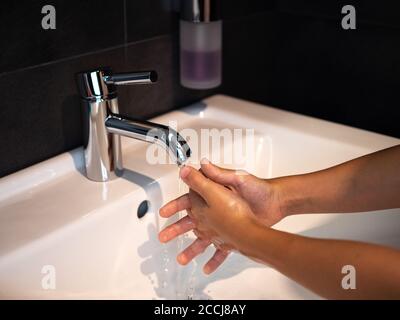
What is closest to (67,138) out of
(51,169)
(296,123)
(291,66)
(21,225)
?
(51,169)

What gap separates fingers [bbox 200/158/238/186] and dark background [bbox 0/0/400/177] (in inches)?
8.2

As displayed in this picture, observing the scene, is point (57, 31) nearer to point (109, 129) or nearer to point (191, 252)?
point (109, 129)

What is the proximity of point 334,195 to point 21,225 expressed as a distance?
0.37 meters

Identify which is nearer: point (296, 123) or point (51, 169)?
point (51, 169)

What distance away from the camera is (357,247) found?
55 cm

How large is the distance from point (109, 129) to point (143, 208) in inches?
4.4

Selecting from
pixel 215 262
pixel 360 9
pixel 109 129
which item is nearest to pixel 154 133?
pixel 109 129

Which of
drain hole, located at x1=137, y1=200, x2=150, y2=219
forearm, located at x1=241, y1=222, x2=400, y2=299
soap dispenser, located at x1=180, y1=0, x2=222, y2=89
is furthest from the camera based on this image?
soap dispenser, located at x1=180, y1=0, x2=222, y2=89

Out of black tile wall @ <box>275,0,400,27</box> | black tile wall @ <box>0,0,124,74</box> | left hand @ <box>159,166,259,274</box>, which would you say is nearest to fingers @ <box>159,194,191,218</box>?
left hand @ <box>159,166,259,274</box>

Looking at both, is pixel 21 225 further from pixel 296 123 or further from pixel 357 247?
pixel 296 123

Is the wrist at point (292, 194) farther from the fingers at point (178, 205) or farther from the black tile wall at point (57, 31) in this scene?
the black tile wall at point (57, 31)

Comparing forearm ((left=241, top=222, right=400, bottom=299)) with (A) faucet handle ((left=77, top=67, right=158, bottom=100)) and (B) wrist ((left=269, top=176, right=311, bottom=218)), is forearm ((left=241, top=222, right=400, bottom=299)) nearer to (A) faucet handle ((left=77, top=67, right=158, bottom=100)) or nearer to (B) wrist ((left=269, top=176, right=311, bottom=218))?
(B) wrist ((left=269, top=176, right=311, bottom=218))

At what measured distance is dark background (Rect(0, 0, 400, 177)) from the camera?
2.35 feet

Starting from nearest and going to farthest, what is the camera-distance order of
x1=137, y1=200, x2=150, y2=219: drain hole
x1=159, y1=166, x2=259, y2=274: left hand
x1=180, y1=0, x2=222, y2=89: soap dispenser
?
x1=159, y1=166, x2=259, y2=274: left hand → x1=137, y1=200, x2=150, y2=219: drain hole → x1=180, y1=0, x2=222, y2=89: soap dispenser
